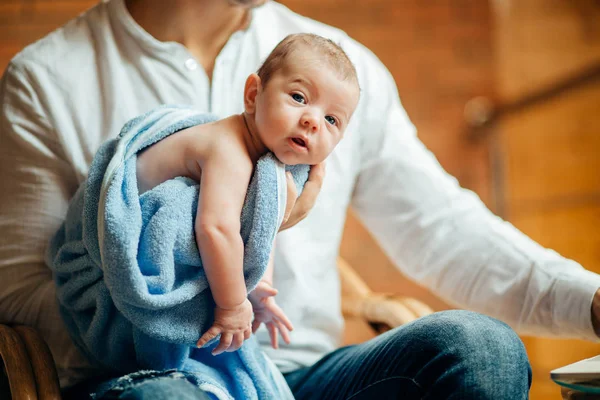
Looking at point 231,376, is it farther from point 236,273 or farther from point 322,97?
point 322,97

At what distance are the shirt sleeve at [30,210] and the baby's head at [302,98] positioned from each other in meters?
0.37

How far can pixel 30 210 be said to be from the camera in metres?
1.05

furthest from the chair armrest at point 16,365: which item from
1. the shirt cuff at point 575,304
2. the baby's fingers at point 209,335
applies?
the shirt cuff at point 575,304

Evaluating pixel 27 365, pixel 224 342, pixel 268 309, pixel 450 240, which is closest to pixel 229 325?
pixel 224 342

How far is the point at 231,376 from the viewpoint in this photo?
0.91 m

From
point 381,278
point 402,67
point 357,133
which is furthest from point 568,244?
point 357,133

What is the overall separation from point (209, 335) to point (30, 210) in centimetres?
41

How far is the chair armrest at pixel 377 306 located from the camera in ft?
4.08

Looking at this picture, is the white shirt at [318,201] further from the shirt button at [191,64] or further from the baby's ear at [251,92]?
the baby's ear at [251,92]

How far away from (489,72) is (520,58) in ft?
0.58

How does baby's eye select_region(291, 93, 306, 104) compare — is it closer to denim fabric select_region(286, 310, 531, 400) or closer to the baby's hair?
the baby's hair

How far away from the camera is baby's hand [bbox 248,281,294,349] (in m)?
0.96

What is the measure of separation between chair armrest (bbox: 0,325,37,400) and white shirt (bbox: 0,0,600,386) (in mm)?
128

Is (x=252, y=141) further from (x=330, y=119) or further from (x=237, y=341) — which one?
(x=237, y=341)
